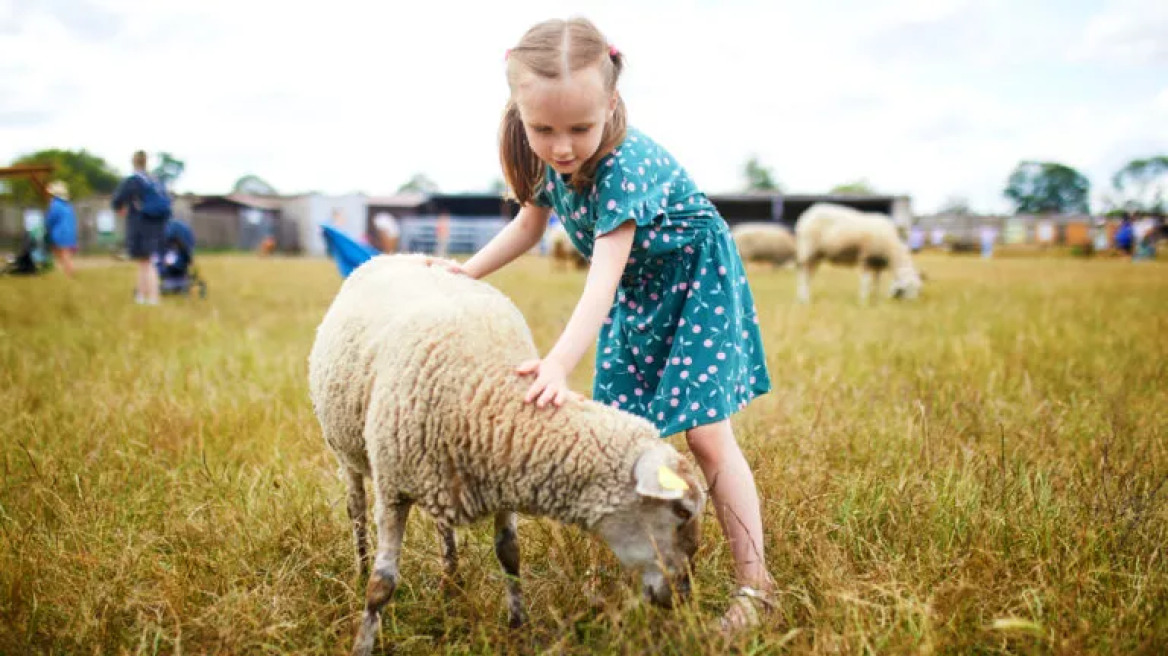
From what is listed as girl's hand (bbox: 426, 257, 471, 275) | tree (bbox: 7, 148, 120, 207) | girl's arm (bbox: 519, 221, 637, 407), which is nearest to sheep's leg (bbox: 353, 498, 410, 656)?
girl's arm (bbox: 519, 221, 637, 407)

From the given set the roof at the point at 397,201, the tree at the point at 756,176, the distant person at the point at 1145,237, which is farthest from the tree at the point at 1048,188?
the roof at the point at 397,201

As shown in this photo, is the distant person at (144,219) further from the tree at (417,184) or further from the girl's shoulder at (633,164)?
the tree at (417,184)

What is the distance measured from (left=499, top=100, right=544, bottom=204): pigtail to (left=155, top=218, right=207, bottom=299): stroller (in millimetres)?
9378

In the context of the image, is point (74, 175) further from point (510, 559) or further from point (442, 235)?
point (510, 559)

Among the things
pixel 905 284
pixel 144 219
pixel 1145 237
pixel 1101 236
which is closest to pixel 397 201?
pixel 144 219

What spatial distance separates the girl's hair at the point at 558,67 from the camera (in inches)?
71.1

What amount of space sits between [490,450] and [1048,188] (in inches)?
4720

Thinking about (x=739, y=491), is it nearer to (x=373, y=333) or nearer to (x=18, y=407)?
(x=373, y=333)

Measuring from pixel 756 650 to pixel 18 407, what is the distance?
4.03 metres

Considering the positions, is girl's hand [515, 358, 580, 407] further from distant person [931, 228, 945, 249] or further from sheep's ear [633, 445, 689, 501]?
distant person [931, 228, 945, 249]

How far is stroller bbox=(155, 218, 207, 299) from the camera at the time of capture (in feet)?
33.5

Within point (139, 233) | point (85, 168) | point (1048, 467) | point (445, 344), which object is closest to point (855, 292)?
point (1048, 467)

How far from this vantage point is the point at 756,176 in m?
84.6

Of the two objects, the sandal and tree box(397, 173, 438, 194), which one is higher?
tree box(397, 173, 438, 194)
